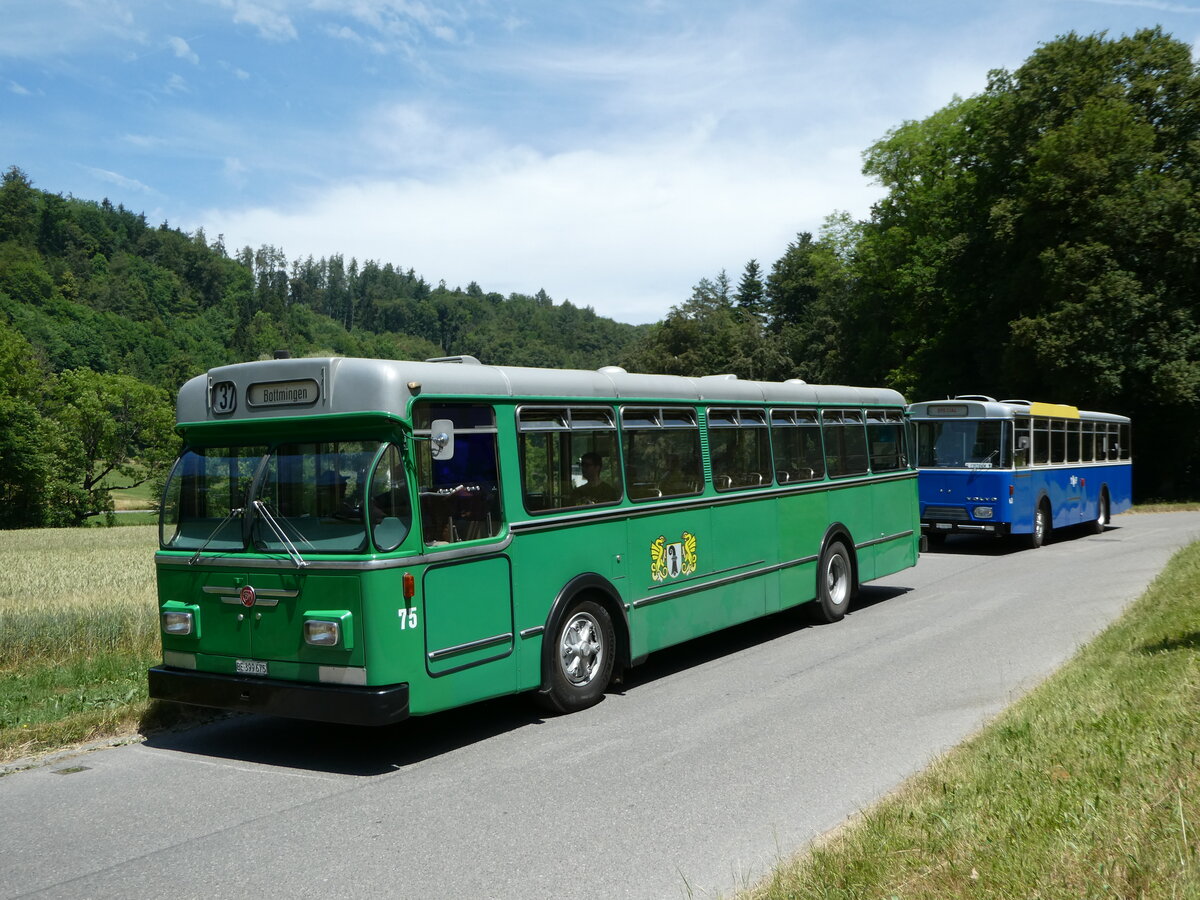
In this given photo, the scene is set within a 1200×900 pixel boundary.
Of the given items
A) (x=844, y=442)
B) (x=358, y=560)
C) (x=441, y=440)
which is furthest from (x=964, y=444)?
(x=358, y=560)

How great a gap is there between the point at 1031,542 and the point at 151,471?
2557 inches

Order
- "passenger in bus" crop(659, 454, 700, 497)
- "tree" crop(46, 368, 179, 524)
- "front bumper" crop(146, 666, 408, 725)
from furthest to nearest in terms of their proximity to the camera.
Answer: "tree" crop(46, 368, 179, 524), "passenger in bus" crop(659, 454, 700, 497), "front bumper" crop(146, 666, 408, 725)

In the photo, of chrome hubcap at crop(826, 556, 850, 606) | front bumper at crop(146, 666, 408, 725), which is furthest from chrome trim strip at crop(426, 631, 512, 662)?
chrome hubcap at crop(826, 556, 850, 606)

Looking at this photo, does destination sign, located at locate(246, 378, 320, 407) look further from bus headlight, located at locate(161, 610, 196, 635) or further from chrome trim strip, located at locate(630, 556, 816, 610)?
chrome trim strip, located at locate(630, 556, 816, 610)

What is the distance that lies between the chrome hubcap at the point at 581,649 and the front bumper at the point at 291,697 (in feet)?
6.40

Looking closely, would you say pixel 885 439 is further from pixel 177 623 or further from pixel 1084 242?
pixel 1084 242

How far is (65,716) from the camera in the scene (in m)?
8.15

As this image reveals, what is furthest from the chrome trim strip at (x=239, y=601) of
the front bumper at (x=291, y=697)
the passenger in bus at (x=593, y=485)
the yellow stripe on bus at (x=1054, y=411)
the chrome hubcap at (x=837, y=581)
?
the yellow stripe on bus at (x=1054, y=411)

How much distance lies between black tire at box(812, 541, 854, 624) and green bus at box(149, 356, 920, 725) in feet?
9.80

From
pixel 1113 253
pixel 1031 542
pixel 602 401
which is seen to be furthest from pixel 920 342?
pixel 602 401

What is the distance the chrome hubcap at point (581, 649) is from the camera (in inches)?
342

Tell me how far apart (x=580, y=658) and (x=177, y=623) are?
10.2ft

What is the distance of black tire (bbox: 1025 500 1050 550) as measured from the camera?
22.1 m

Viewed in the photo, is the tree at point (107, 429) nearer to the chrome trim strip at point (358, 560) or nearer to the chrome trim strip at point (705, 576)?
the chrome trim strip at point (705, 576)
